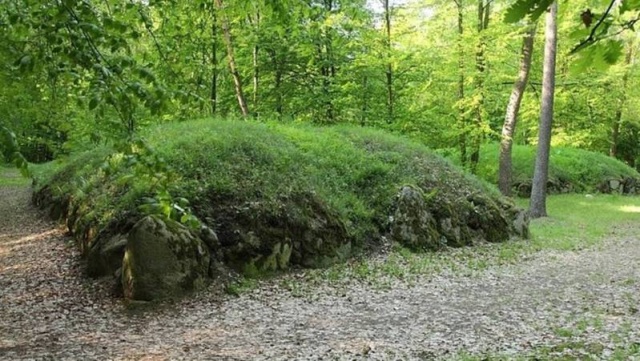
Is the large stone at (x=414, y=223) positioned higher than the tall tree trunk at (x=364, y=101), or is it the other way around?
the tall tree trunk at (x=364, y=101)

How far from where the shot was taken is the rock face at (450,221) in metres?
10.3

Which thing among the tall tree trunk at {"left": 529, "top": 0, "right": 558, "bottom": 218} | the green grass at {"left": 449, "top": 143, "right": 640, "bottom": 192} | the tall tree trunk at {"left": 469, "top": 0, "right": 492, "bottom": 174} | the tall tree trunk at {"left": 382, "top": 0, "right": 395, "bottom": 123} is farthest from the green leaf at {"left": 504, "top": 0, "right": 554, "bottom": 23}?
the green grass at {"left": 449, "top": 143, "right": 640, "bottom": 192}

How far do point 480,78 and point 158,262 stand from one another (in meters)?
11.6

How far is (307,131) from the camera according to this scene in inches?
494

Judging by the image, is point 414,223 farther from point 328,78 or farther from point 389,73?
point 389,73

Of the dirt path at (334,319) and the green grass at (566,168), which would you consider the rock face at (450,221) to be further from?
the green grass at (566,168)

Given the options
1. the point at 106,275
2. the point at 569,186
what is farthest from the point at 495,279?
the point at 569,186

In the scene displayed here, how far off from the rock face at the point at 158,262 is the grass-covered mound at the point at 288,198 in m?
0.04

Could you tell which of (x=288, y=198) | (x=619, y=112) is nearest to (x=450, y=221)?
(x=288, y=198)

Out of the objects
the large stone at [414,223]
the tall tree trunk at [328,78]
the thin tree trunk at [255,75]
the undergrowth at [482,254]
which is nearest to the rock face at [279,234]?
the undergrowth at [482,254]

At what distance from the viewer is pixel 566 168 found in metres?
21.5

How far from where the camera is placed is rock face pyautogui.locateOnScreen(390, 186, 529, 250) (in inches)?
404

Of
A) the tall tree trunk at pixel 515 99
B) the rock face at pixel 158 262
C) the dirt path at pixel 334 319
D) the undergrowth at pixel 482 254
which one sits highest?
the tall tree trunk at pixel 515 99

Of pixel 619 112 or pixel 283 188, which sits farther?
pixel 619 112
